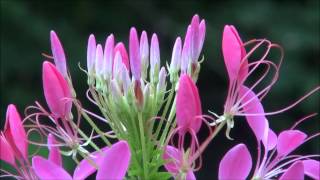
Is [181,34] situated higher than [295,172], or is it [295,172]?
[295,172]

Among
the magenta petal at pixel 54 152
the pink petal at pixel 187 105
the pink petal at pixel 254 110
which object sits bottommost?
the magenta petal at pixel 54 152

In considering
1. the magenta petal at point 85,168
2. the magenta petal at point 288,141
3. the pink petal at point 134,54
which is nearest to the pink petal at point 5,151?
the magenta petal at point 85,168

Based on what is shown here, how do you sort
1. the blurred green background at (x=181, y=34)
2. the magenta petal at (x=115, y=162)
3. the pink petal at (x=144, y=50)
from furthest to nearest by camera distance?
the blurred green background at (x=181, y=34) < the pink petal at (x=144, y=50) < the magenta petal at (x=115, y=162)

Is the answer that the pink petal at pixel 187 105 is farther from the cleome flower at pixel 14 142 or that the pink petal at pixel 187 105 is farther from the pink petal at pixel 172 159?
the cleome flower at pixel 14 142

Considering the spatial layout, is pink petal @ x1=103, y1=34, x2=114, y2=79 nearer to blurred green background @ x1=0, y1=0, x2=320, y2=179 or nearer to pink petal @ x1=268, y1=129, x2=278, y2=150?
pink petal @ x1=268, y1=129, x2=278, y2=150

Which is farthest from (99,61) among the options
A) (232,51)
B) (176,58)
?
(232,51)

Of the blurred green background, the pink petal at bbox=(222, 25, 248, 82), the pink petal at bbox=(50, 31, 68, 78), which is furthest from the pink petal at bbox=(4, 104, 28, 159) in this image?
the blurred green background

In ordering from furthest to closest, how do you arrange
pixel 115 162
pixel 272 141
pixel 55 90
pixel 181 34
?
pixel 181 34 → pixel 272 141 → pixel 55 90 → pixel 115 162

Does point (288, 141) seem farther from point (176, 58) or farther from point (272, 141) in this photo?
point (176, 58)
